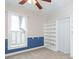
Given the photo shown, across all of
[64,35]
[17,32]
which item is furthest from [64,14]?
[17,32]

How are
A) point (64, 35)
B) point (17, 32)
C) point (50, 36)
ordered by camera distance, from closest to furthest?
point (17, 32) → point (64, 35) → point (50, 36)

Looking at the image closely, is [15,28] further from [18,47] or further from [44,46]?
[44,46]

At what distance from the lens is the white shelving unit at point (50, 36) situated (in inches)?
255

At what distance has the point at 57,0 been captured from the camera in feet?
15.6

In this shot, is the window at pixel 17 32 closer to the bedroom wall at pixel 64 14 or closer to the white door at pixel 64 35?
the bedroom wall at pixel 64 14

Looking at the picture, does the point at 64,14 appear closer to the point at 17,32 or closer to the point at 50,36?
the point at 50,36

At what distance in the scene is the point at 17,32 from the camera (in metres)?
5.77

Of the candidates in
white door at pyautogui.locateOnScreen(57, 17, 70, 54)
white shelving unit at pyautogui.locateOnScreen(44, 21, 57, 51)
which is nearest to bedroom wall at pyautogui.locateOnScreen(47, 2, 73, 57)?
white door at pyautogui.locateOnScreen(57, 17, 70, 54)

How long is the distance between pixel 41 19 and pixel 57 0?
2.65m

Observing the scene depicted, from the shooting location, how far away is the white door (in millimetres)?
5592

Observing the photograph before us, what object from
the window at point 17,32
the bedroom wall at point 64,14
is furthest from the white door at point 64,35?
the window at point 17,32

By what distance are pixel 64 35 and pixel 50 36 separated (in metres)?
1.28

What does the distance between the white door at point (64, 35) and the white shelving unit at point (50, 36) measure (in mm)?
307
